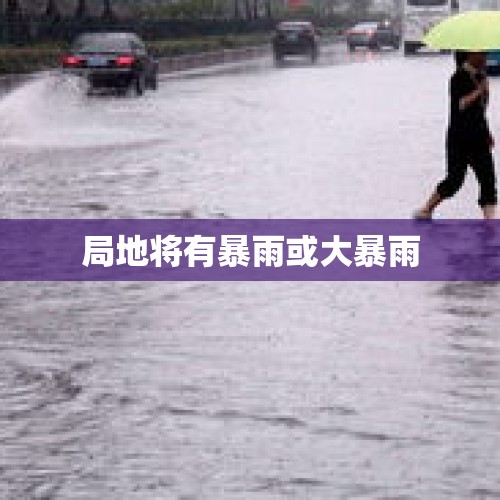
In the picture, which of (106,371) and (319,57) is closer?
(106,371)

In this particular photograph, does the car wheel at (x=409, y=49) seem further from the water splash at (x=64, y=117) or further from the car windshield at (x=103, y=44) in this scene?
the car windshield at (x=103, y=44)

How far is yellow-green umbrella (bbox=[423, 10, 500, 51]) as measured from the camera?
13.3 meters

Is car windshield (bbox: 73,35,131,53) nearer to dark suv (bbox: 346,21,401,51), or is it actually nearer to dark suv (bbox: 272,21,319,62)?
dark suv (bbox: 272,21,319,62)

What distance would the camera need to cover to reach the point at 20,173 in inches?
786

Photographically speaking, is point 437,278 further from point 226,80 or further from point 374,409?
point 226,80

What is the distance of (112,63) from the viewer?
40.8 meters

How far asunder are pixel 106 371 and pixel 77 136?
18315 mm

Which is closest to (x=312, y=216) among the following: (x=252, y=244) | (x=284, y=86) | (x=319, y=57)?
(x=252, y=244)

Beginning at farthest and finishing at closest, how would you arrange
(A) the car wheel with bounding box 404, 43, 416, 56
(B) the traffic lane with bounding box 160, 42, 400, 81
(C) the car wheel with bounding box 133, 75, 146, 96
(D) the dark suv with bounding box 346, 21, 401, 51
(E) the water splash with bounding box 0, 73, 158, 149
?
1. (D) the dark suv with bounding box 346, 21, 401, 51
2. (A) the car wheel with bounding box 404, 43, 416, 56
3. (B) the traffic lane with bounding box 160, 42, 400, 81
4. (C) the car wheel with bounding box 133, 75, 146, 96
5. (E) the water splash with bounding box 0, 73, 158, 149

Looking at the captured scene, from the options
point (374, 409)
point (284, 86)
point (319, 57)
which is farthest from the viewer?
point (319, 57)

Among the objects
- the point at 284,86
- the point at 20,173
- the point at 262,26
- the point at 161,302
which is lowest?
the point at 262,26

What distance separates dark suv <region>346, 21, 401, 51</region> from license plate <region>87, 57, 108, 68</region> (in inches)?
1547

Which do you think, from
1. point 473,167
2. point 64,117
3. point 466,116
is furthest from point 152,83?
point 466,116

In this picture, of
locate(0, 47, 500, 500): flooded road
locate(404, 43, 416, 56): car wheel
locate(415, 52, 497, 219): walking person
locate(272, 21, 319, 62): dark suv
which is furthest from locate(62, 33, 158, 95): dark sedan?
locate(404, 43, 416, 56): car wheel
